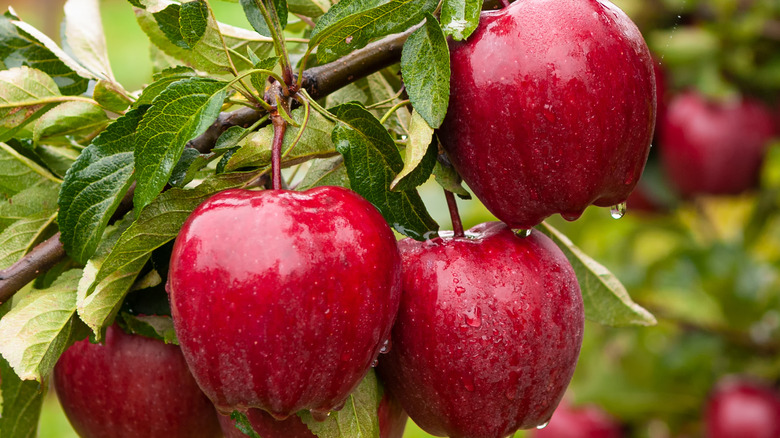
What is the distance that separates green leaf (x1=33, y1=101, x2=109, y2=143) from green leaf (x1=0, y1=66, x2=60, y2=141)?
0.04 feet

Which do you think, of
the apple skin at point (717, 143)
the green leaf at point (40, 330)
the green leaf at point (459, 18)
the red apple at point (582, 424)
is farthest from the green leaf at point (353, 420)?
the red apple at point (582, 424)

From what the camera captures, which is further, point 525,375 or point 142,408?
point 142,408

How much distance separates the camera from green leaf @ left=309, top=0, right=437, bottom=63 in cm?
70

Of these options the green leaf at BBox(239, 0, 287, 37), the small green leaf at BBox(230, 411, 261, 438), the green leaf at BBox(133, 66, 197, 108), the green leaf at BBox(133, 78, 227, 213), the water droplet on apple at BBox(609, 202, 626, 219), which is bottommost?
the small green leaf at BBox(230, 411, 261, 438)

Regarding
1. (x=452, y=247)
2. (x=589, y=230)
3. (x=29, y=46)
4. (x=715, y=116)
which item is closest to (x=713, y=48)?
(x=715, y=116)

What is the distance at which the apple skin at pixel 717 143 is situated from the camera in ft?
6.20

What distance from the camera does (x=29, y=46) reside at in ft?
2.88

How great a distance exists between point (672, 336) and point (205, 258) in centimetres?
167

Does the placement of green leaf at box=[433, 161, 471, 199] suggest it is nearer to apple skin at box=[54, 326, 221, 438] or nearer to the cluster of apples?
the cluster of apples

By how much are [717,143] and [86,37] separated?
55.2 inches

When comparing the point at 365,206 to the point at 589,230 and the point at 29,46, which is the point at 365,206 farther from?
the point at 589,230

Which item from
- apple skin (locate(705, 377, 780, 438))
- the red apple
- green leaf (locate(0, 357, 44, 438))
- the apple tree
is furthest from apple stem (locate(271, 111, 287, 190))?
the red apple

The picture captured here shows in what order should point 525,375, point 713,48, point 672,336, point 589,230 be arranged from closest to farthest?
1. point 525,375
2. point 713,48
3. point 672,336
4. point 589,230

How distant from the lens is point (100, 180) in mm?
718
